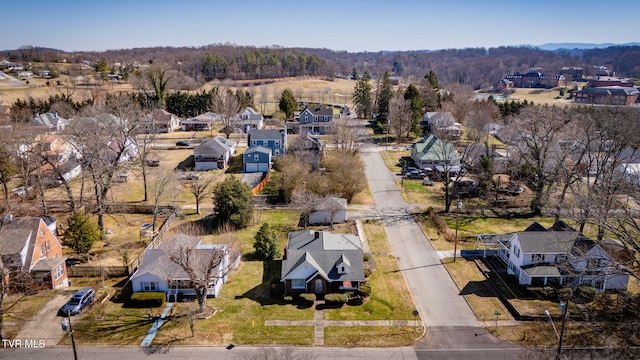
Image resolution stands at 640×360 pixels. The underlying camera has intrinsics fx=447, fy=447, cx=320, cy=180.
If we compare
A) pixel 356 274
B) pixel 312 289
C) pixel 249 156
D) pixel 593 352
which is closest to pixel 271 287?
pixel 312 289

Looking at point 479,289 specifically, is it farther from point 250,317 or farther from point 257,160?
point 257,160

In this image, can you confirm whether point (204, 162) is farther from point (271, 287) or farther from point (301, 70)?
point (301, 70)

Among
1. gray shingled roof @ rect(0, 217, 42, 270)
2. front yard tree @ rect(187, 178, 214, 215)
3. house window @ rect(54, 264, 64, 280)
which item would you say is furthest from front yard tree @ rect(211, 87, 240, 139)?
house window @ rect(54, 264, 64, 280)

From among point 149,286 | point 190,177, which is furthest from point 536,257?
point 190,177

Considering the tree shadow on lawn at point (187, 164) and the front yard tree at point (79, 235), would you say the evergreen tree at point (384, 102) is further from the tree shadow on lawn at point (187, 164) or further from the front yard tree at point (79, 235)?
the front yard tree at point (79, 235)

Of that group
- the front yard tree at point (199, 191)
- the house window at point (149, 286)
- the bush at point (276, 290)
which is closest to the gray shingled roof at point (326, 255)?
the bush at point (276, 290)

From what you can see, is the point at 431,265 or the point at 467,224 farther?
the point at 467,224
